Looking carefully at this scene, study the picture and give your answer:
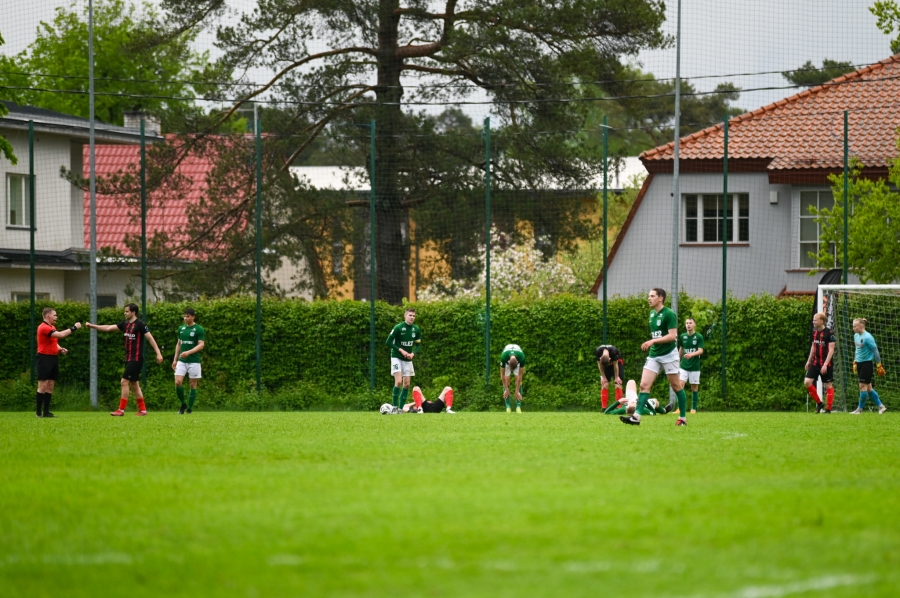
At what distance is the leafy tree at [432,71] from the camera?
29.4 m

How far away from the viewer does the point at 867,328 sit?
980 inches

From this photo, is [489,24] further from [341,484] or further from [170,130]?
[341,484]

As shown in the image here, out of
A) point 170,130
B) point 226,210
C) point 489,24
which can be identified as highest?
point 489,24

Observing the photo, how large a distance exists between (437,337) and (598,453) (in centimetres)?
1453

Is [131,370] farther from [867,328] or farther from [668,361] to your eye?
[867,328]

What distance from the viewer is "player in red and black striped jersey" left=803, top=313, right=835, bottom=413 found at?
22531 mm

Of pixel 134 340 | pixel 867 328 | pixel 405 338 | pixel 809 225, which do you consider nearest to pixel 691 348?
pixel 867 328

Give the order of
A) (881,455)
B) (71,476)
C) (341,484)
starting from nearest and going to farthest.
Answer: (341,484), (71,476), (881,455)

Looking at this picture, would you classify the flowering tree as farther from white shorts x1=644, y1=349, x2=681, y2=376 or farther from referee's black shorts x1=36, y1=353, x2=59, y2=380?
white shorts x1=644, y1=349, x2=681, y2=376

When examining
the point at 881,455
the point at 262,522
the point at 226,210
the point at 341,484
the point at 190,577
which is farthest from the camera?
the point at 226,210

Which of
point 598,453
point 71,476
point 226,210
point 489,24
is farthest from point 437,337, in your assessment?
point 71,476

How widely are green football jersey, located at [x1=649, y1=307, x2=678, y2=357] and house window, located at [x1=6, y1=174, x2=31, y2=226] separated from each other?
869 inches

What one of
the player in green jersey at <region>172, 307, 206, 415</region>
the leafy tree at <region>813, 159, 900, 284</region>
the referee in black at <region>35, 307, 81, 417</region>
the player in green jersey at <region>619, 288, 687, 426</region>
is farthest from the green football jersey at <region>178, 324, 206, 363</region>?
the leafy tree at <region>813, 159, 900, 284</region>

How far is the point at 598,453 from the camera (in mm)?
Answer: 11688
